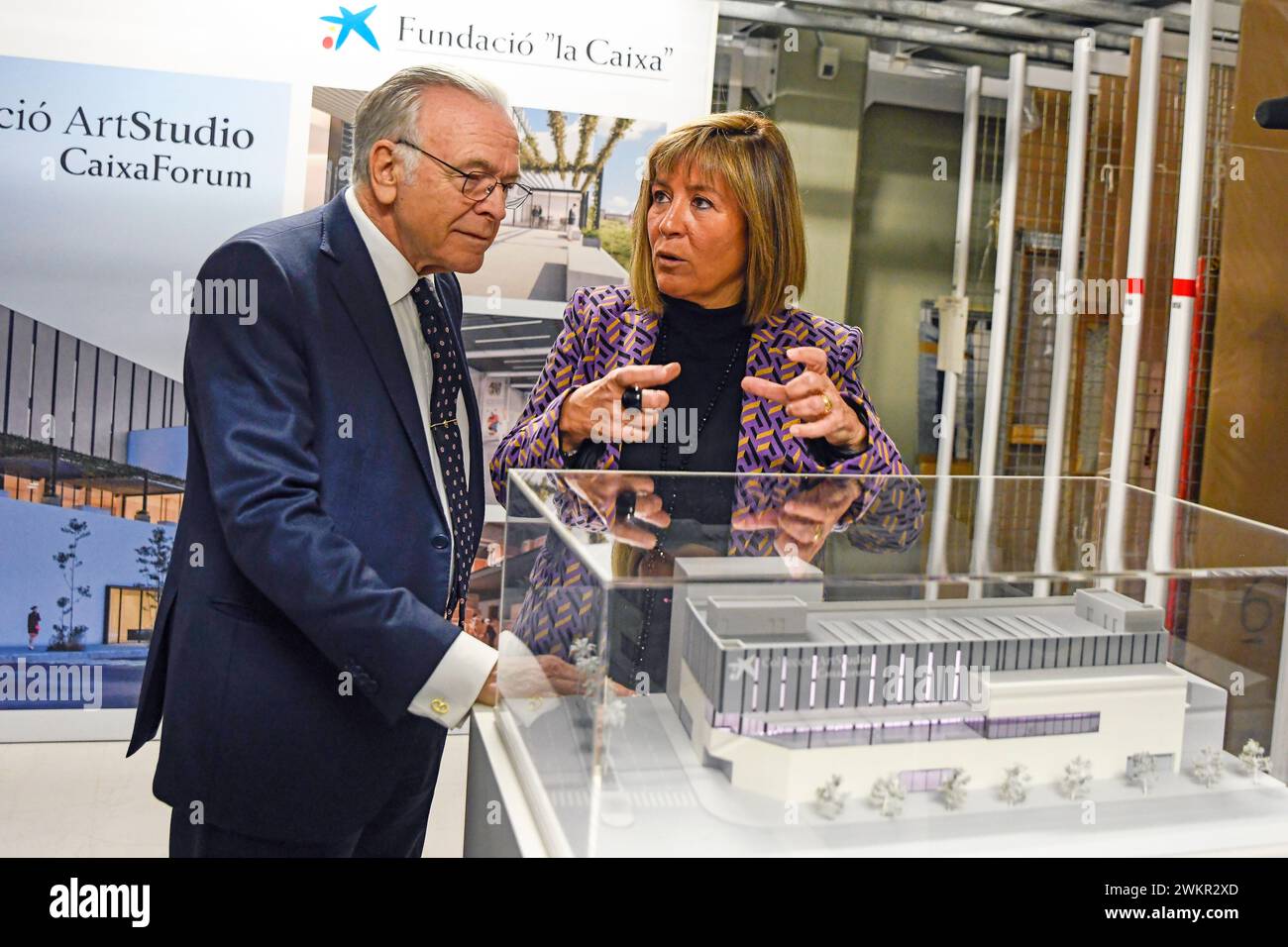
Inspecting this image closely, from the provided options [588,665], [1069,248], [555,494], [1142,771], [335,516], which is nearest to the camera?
[588,665]

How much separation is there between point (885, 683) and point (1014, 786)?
0.21 metres

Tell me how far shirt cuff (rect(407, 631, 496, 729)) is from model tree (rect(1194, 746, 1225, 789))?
3.19ft

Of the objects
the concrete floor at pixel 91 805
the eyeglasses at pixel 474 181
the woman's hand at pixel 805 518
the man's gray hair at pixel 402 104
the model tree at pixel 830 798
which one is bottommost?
the concrete floor at pixel 91 805

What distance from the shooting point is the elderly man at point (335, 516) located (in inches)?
69.9

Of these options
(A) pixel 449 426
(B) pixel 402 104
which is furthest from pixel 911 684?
(B) pixel 402 104

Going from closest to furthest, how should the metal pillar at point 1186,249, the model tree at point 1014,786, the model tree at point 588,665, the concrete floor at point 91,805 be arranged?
the model tree at point 588,665, the model tree at point 1014,786, the concrete floor at point 91,805, the metal pillar at point 1186,249

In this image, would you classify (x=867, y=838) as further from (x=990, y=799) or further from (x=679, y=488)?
(x=679, y=488)

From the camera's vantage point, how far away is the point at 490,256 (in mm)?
4734

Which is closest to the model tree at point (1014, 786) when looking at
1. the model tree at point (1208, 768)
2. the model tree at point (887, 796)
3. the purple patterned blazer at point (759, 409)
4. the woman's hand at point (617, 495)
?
the model tree at point (887, 796)

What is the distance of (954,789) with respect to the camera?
1445mm

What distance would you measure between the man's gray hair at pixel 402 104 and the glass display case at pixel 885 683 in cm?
75

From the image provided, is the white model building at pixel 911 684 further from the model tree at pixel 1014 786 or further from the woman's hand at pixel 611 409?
the woman's hand at pixel 611 409

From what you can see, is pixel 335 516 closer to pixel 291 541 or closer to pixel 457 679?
pixel 291 541

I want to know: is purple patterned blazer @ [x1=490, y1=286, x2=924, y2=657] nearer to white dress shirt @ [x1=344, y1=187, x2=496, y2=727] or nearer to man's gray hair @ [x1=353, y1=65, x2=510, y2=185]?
white dress shirt @ [x1=344, y1=187, x2=496, y2=727]
